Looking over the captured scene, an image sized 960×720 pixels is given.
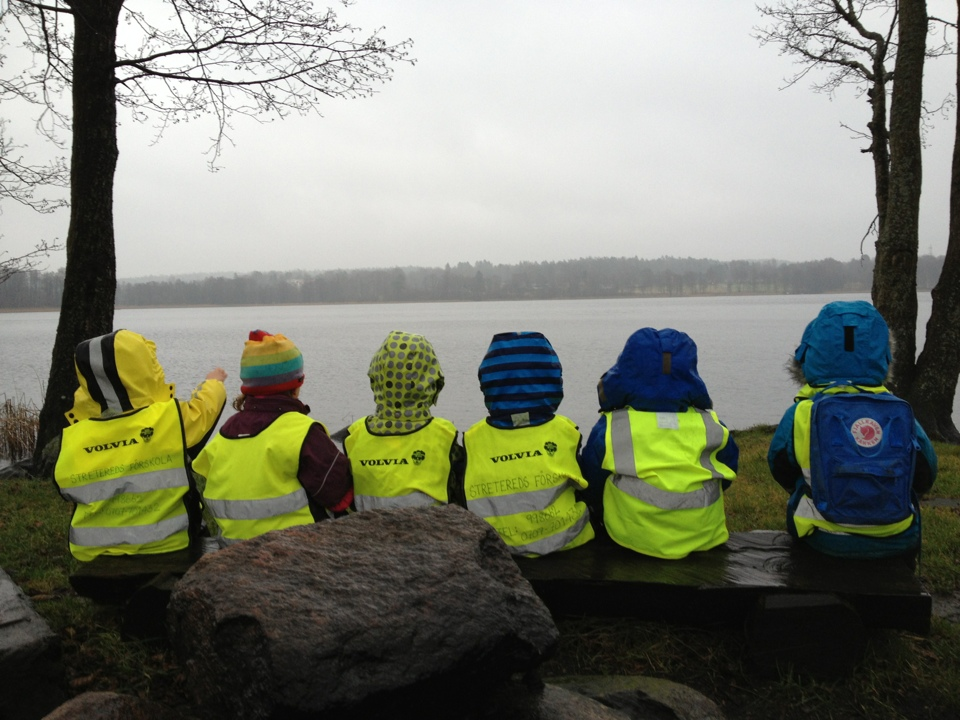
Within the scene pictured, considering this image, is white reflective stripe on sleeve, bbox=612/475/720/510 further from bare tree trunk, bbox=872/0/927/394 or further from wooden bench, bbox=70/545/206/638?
bare tree trunk, bbox=872/0/927/394

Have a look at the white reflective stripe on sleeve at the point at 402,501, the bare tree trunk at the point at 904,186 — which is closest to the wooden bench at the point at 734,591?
the white reflective stripe on sleeve at the point at 402,501

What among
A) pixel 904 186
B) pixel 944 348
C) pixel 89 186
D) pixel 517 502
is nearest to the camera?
pixel 517 502

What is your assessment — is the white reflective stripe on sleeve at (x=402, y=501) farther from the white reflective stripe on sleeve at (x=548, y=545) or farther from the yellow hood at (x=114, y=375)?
the yellow hood at (x=114, y=375)

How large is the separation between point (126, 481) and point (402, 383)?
59.2 inches

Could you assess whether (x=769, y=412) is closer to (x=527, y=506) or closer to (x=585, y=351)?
(x=585, y=351)

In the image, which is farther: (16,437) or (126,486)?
(16,437)

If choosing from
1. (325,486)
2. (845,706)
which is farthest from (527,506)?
(845,706)

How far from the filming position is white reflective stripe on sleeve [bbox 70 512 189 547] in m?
3.86

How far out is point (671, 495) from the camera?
3617 mm

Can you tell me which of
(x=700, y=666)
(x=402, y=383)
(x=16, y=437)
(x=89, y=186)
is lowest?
(x=16, y=437)

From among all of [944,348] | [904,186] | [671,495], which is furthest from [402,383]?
[944,348]

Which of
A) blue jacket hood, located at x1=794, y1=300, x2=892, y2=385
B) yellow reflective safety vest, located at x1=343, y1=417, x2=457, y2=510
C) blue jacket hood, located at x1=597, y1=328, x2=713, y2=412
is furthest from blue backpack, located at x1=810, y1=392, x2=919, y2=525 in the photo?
yellow reflective safety vest, located at x1=343, y1=417, x2=457, y2=510

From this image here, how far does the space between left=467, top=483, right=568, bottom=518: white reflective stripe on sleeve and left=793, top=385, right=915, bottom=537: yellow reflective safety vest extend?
3.92 ft

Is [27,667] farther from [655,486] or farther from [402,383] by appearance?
[655,486]
